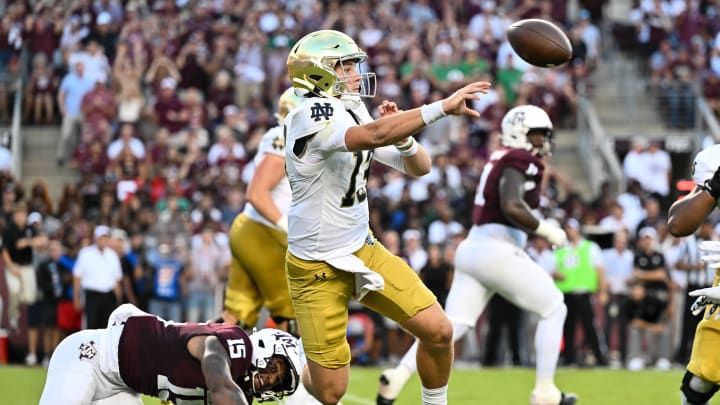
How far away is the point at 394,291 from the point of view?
6.25 m

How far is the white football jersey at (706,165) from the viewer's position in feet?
19.1

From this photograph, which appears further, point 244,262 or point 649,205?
point 649,205

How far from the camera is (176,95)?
1720 centimetres

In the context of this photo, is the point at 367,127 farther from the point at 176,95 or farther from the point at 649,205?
the point at 176,95

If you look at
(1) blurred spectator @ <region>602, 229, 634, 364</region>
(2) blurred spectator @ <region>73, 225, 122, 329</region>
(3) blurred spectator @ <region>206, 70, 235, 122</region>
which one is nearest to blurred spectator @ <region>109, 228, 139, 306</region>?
(2) blurred spectator @ <region>73, 225, 122, 329</region>

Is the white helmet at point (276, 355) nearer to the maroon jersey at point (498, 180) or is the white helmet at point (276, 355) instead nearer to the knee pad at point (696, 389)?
the knee pad at point (696, 389)

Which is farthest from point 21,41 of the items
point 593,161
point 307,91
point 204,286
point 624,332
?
point 307,91

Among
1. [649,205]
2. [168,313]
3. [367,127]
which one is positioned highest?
[367,127]

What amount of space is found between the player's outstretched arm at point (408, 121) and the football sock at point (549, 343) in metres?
2.67

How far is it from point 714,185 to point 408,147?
147 cm

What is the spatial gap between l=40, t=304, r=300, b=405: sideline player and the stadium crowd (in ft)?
24.2

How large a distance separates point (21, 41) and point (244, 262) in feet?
36.9

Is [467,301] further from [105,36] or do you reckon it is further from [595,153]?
[105,36]

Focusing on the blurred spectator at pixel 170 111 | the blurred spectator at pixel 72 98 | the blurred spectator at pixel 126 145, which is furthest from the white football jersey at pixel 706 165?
the blurred spectator at pixel 72 98
